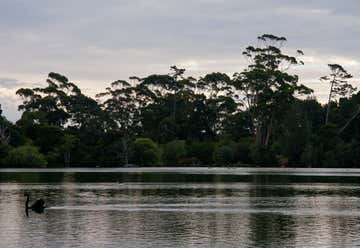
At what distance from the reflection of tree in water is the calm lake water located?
1.6 inches

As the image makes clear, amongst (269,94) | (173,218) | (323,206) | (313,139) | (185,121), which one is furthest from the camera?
(185,121)

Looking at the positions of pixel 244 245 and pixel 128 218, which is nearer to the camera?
pixel 244 245

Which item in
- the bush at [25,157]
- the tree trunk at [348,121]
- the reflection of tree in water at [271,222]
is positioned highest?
the tree trunk at [348,121]

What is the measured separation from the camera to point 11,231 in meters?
32.9

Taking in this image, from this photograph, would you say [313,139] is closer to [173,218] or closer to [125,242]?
[173,218]

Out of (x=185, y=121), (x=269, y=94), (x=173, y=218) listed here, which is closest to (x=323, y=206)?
(x=173, y=218)

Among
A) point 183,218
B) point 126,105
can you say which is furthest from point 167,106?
point 183,218

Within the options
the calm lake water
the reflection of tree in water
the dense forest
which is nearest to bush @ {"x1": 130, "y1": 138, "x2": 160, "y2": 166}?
the dense forest

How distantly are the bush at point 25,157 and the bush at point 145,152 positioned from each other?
15748mm

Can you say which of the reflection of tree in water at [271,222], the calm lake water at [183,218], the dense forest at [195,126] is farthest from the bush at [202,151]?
the reflection of tree in water at [271,222]

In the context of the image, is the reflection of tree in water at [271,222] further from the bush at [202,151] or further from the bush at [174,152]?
the bush at [174,152]

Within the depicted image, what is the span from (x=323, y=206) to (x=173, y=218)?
473 inches

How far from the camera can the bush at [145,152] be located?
4914 inches

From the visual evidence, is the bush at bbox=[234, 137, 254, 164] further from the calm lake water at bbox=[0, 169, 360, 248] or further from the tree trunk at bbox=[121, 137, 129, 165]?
the calm lake water at bbox=[0, 169, 360, 248]
